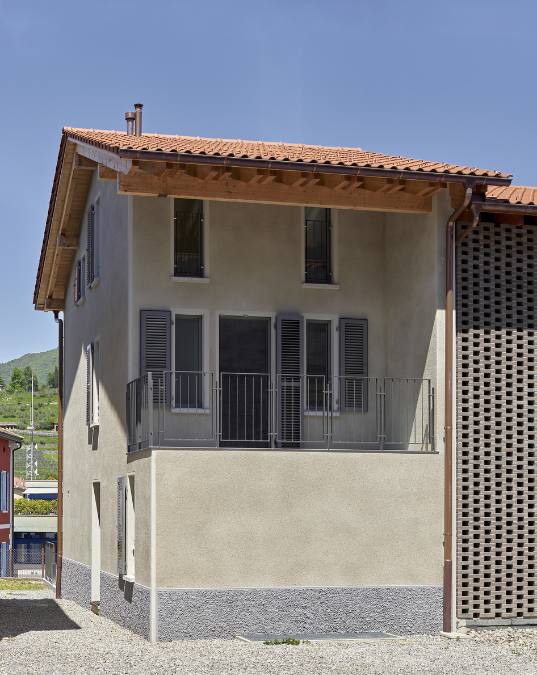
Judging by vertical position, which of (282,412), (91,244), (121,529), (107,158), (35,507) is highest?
(107,158)

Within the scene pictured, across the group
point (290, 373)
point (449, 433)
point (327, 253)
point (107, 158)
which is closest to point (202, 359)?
point (290, 373)

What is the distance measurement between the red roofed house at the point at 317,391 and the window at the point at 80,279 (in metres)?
4.59

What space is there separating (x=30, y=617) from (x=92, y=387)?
4.06 meters

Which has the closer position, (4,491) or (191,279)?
(191,279)

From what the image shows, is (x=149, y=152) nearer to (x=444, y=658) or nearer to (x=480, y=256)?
(x=480, y=256)

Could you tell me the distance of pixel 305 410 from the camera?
714 inches

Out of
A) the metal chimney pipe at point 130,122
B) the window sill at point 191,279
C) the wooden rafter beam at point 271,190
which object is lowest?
the window sill at point 191,279

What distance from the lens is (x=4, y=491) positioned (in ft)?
157

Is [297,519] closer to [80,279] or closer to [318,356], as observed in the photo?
[318,356]

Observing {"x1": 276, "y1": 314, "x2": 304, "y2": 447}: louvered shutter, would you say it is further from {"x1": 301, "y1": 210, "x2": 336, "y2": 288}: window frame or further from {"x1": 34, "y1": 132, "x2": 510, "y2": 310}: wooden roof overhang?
{"x1": 34, "y1": 132, "x2": 510, "y2": 310}: wooden roof overhang

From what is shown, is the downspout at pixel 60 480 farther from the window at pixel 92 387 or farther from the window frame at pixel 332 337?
the window frame at pixel 332 337

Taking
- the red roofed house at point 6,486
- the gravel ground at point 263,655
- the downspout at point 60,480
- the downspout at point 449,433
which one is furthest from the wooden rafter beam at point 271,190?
the red roofed house at point 6,486

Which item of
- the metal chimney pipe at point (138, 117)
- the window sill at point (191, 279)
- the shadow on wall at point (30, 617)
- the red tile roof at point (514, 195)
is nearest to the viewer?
the red tile roof at point (514, 195)

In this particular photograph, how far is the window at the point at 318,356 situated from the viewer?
1842 centimetres
